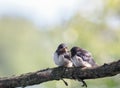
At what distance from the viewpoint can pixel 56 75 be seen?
6.78 meters

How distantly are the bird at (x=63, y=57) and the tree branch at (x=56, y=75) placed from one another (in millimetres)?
86

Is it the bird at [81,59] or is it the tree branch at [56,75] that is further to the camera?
the bird at [81,59]

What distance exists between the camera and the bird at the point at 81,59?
6.71 m

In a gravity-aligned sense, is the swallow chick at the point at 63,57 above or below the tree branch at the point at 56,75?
above

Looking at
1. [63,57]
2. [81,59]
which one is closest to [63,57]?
[63,57]

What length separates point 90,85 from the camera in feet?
38.0

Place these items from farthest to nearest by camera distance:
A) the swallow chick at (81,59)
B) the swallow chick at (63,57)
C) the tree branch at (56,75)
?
the swallow chick at (63,57) → the swallow chick at (81,59) → the tree branch at (56,75)

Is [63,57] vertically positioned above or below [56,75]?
above

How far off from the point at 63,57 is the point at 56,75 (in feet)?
0.81

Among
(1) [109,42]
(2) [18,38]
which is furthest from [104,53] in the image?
(2) [18,38]

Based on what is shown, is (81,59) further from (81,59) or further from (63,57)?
(63,57)

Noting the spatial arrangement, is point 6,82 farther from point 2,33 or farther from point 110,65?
point 2,33

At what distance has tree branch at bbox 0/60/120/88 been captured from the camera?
6.35 m

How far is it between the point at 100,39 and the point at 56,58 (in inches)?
262
